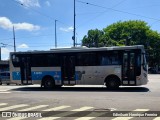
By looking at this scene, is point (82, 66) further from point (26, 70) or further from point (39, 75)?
point (26, 70)

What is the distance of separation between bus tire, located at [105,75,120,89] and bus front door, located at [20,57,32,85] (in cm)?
611

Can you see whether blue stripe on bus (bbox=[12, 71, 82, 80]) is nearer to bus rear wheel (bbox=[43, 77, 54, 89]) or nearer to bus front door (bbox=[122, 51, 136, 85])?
bus rear wheel (bbox=[43, 77, 54, 89])

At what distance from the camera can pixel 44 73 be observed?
966 inches

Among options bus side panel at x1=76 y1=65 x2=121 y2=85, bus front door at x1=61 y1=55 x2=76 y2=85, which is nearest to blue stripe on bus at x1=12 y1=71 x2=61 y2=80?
bus front door at x1=61 y1=55 x2=76 y2=85

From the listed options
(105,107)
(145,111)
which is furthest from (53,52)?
(145,111)

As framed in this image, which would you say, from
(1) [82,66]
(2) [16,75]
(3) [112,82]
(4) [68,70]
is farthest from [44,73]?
(3) [112,82]

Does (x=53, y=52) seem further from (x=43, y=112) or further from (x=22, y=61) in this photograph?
(x=43, y=112)

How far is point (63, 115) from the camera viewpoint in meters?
11.0

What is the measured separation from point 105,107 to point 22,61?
44.3ft

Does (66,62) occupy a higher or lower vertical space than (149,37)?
lower

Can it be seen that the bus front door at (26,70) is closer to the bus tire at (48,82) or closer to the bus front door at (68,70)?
the bus tire at (48,82)

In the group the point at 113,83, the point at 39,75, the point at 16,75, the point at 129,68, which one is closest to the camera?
the point at 129,68

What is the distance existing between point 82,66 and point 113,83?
8.38 feet

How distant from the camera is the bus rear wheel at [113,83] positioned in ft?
73.3
